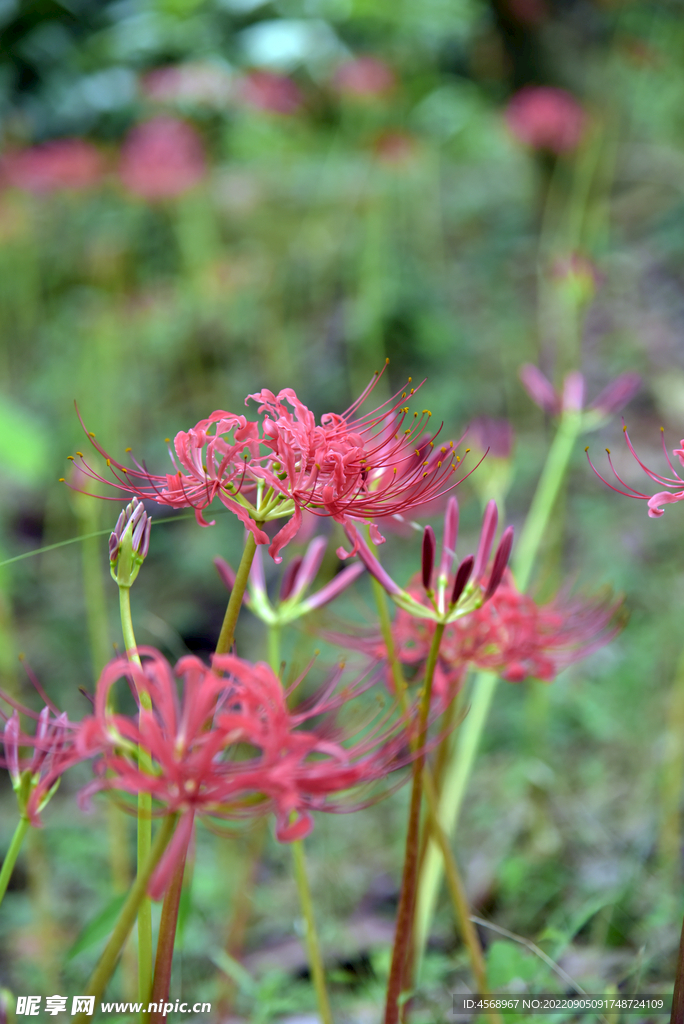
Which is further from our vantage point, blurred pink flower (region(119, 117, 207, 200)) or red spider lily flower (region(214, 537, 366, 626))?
blurred pink flower (region(119, 117, 207, 200))

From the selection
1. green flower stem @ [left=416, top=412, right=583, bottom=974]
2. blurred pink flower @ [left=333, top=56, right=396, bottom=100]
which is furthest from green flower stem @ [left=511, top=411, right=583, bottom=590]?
blurred pink flower @ [left=333, top=56, right=396, bottom=100]

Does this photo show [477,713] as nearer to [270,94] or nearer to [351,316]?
[351,316]

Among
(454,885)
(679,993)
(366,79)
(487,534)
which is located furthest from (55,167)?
(679,993)

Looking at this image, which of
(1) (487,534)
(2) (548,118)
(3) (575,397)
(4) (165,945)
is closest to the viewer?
(4) (165,945)

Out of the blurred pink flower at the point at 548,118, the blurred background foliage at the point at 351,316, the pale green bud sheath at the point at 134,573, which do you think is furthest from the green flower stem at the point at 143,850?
the blurred pink flower at the point at 548,118

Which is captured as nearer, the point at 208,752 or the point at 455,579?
the point at 208,752

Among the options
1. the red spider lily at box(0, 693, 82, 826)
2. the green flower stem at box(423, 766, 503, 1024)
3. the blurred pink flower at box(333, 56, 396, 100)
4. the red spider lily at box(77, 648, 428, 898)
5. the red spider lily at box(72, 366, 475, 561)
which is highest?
the blurred pink flower at box(333, 56, 396, 100)

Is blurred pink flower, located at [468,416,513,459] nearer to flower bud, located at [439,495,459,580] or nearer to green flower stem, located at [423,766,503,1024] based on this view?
flower bud, located at [439,495,459,580]
